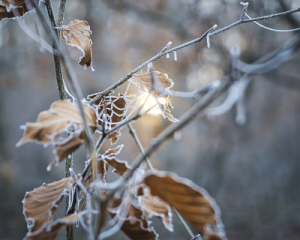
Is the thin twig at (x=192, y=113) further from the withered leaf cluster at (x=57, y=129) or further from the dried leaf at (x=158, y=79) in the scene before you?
the dried leaf at (x=158, y=79)

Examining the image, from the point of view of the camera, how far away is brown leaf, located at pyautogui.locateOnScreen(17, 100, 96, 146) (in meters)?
0.29

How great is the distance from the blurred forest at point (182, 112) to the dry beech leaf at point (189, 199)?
8.08 feet

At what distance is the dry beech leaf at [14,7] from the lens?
40 cm

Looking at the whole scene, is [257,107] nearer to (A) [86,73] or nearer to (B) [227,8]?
(B) [227,8]

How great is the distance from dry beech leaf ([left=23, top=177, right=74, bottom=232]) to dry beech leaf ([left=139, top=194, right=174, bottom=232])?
120 mm

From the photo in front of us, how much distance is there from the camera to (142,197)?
0.29 m

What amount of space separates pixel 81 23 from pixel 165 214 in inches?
13.6

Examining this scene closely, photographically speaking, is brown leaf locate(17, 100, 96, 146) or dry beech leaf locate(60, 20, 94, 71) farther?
dry beech leaf locate(60, 20, 94, 71)

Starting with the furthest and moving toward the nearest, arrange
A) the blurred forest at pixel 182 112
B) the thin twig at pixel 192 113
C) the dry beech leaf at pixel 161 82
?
the blurred forest at pixel 182 112, the dry beech leaf at pixel 161 82, the thin twig at pixel 192 113

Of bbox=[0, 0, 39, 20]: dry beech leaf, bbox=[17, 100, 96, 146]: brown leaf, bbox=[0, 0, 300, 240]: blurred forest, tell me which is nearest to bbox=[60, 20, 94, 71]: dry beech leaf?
bbox=[0, 0, 39, 20]: dry beech leaf

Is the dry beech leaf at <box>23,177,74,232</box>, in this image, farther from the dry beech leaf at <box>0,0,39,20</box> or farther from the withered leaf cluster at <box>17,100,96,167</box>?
the dry beech leaf at <box>0,0,39,20</box>

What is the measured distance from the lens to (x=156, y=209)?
0.29 meters

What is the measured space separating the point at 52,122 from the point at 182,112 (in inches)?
129

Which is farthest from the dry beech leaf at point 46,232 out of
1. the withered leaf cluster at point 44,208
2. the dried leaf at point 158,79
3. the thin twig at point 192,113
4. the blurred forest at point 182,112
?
the blurred forest at point 182,112
